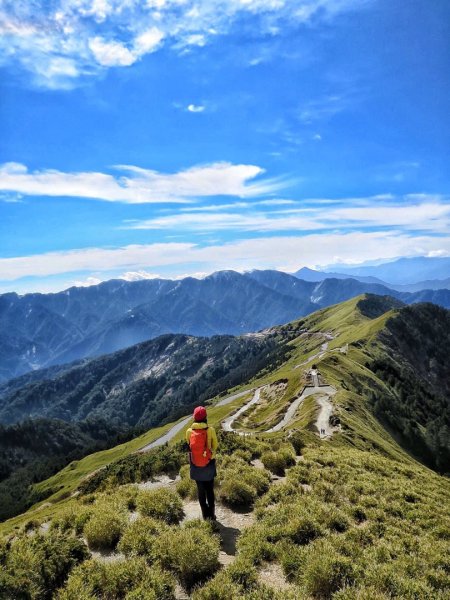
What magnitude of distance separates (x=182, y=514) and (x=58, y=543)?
207 inches

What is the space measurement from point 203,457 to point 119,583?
17.2 feet

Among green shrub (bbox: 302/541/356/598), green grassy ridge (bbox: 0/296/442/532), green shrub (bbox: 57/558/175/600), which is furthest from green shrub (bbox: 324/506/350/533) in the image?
A: green grassy ridge (bbox: 0/296/442/532)

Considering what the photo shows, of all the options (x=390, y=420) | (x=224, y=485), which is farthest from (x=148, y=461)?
(x=390, y=420)

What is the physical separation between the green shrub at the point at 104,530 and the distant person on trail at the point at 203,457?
10.5 ft

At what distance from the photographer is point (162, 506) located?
1689cm

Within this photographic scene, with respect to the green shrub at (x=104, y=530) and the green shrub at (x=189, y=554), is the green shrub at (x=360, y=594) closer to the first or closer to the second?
the green shrub at (x=189, y=554)

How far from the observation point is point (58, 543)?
44.9ft

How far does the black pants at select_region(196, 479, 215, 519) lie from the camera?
1586 cm

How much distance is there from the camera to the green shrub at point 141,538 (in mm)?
13320

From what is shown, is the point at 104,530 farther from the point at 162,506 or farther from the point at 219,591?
the point at 219,591

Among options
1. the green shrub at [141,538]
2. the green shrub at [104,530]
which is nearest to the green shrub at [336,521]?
the green shrub at [141,538]

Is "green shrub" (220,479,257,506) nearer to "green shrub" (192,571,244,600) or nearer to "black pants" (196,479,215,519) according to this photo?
"black pants" (196,479,215,519)

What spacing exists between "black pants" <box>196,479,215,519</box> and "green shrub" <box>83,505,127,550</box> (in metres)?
3.08

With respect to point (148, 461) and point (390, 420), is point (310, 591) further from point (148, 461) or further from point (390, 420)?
point (390, 420)
